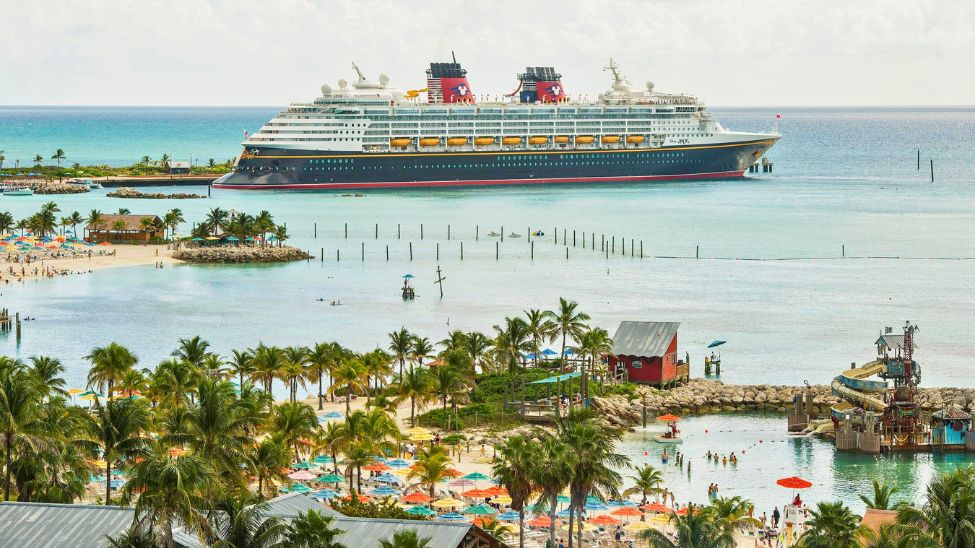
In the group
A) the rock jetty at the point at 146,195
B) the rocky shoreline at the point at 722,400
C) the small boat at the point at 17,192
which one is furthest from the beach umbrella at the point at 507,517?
the small boat at the point at 17,192

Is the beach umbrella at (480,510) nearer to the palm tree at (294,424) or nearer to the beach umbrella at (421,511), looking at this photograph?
the beach umbrella at (421,511)

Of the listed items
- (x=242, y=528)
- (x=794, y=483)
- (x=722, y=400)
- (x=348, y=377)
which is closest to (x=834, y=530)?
(x=794, y=483)

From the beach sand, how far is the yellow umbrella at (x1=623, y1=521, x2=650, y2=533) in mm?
55965

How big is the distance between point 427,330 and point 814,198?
294ft

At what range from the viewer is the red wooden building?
181 feet

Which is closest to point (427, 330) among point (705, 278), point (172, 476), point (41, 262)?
point (705, 278)

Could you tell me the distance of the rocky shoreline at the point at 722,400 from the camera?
51438mm

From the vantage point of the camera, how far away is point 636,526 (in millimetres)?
36094

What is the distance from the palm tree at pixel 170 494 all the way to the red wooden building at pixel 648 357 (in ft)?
102

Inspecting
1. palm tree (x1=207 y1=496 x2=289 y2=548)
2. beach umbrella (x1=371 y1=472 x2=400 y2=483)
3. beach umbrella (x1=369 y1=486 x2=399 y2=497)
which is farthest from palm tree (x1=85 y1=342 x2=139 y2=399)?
palm tree (x1=207 y1=496 x2=289 y2=548)

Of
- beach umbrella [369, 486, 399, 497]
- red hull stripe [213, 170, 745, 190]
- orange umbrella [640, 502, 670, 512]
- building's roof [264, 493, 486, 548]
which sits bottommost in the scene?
orange umbrella [640, 502, 670, 512]

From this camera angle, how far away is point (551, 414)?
49906 mm

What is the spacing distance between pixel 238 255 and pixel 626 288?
2702 cm

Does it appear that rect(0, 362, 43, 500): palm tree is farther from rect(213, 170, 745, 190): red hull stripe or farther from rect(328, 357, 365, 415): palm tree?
rect(213, 170, 745, 190): red hull stripe
